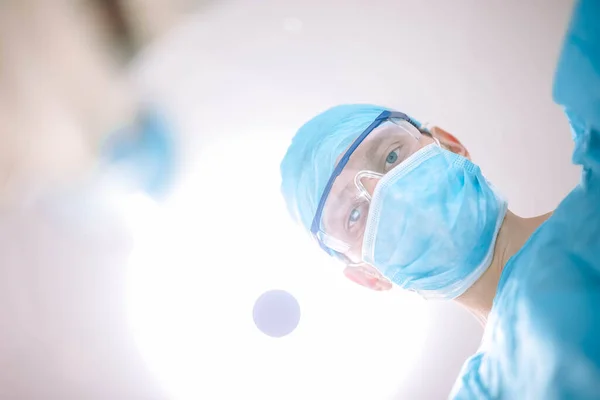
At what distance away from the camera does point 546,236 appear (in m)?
0.81

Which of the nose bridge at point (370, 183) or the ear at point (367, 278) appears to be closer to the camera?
the nose bridge at point (370, 183)

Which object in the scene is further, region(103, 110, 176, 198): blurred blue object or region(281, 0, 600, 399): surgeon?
region(103, 110, 176, 198): blurred blue object

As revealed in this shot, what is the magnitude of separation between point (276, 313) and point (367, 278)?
10.1 inches

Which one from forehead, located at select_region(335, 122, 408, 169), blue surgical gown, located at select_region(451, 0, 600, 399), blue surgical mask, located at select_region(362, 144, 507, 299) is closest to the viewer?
blue surgical gown, located at select_region(451, 0, 600, 399)

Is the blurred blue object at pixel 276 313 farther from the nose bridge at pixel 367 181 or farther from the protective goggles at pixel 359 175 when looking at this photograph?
the nose bridge at pixel 367 181

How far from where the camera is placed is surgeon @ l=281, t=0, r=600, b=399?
0.66m

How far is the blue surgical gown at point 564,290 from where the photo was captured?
24.0 inches

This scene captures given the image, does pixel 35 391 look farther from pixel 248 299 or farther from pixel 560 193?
pixel 560 193

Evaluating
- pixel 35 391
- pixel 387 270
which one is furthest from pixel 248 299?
pixel 35 391

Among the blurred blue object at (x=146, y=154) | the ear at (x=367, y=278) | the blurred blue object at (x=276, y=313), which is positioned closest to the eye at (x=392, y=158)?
the ear at (x=367, y=278)

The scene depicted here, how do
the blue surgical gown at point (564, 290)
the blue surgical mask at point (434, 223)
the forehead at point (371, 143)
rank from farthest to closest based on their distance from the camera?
the forehead at point (371, 143), the blue surgical mask at point (434, 223), the blue surgical gown at point (564, 290)

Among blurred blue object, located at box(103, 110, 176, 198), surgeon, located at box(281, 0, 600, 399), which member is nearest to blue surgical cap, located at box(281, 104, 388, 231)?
surgeon, located at box(281, 0, 600, 399)

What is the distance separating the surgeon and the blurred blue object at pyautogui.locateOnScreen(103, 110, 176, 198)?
0.99 feet

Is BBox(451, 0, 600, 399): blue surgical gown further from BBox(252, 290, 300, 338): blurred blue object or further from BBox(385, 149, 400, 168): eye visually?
BBox(252, 290, 300, 338): blurred blue object
